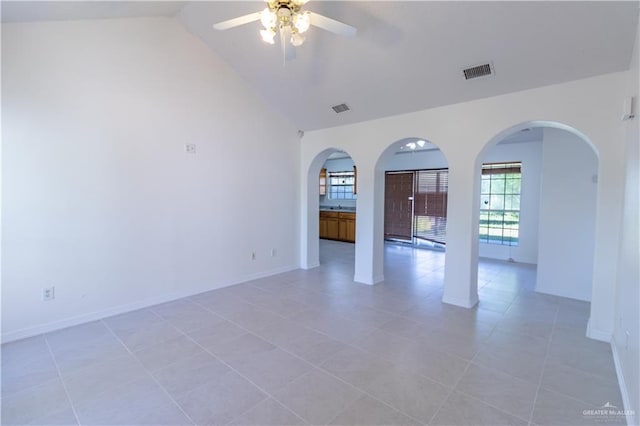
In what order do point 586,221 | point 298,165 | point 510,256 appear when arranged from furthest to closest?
1. point 510,256
2. point 298,165
3. point 586,221

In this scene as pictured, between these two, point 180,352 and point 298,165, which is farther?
Result: point 298,165

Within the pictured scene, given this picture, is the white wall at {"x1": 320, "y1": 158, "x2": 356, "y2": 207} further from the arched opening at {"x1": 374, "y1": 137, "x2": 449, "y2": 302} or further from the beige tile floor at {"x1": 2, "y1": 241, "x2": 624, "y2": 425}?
the beige tile floor at {"x1": 2, "y1": 241, "x2": 624, "y2": 425}

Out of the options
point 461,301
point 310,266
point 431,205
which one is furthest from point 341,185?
point 461,301

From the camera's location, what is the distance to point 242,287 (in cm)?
445

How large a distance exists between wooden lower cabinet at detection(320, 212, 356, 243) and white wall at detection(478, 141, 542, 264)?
3362mm

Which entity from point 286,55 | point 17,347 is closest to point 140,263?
point 17,347

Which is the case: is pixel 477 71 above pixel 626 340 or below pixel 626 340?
above

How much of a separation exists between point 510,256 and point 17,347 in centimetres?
779

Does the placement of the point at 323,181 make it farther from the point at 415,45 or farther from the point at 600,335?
the point at 600,335

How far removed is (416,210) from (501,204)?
6.76 ft

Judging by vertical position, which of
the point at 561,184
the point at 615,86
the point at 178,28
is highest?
the point at 178,28

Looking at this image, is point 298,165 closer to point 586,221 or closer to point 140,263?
point 140,263

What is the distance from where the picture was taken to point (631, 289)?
1.91m

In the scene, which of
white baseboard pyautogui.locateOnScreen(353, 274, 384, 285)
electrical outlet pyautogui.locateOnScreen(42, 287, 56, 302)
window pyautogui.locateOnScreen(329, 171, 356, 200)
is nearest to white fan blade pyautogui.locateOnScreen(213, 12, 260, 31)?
electrical outlet pyautogui.locateOnScreen(42, 287, 56, 302)
